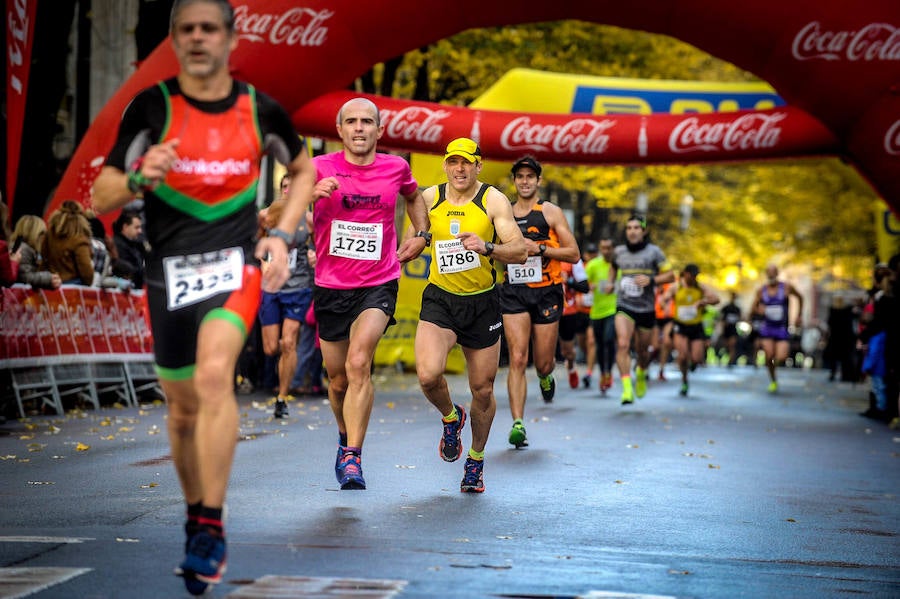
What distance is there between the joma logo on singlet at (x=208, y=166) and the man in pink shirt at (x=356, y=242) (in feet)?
8.77

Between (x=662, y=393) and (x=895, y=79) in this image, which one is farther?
(x=662, y=393)

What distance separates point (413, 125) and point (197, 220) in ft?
43.6

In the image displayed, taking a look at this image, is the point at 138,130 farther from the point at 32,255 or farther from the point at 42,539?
the point at 32,255

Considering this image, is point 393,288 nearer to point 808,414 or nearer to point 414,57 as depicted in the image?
point 808,414

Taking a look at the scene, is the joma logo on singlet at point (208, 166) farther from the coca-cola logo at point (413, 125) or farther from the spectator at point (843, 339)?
the spectator at point (843, 339)

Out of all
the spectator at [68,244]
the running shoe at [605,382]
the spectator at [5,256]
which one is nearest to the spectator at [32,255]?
the spectator at [68,244]

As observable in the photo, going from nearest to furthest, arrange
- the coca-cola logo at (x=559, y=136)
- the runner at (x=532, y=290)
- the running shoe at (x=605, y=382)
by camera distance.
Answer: the runner at (x=532, y=290) → the coca-cola logo at (x=559, y=136) → the running shoe at (x=605, y=382)

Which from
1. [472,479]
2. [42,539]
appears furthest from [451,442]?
[42,539]

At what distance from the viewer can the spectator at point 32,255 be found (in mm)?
12648

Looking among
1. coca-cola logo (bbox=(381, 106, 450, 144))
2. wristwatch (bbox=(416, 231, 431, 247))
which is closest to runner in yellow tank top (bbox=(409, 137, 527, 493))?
wristwatch (bbox=(416, 231, 431, 247))

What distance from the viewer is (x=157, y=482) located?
8.32m

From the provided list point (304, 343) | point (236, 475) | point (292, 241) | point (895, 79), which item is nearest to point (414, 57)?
point (304, 343)

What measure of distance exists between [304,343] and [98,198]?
12.1m

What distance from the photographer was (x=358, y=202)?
8117mm
